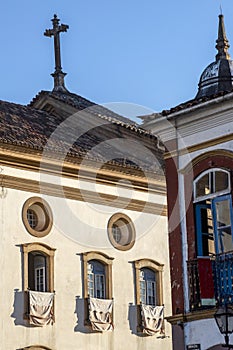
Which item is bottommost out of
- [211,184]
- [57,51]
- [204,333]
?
[204,333]

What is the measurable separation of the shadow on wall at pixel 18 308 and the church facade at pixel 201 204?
6778mm

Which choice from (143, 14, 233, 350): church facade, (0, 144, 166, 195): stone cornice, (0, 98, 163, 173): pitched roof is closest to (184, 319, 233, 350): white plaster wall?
(143, 14, 233, 350): church facade

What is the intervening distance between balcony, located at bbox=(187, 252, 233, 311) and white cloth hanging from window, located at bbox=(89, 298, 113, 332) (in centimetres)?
819

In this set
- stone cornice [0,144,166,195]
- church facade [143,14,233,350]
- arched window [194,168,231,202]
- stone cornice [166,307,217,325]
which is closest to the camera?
stone cornice [166,307,217,325]

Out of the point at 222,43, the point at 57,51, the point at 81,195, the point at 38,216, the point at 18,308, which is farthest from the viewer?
the point at 57,51

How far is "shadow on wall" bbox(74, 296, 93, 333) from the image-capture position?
25.0 meters

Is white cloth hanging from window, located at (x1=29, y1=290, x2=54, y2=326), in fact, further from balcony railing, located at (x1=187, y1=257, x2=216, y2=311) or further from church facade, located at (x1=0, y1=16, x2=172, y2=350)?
balcony railing, located at (x1=187, y1=257, x2=216, y2=311)

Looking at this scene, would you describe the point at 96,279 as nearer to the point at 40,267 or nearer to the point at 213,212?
the point at 40,267

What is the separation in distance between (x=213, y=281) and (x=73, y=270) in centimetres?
875

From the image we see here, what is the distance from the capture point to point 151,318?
87.9 ft

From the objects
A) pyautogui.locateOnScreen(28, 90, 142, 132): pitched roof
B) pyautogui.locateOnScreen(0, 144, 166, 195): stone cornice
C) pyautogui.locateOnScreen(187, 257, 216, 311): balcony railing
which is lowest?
pyautogui.locateOnScreen(187, 257, 216, 311): balcony railing

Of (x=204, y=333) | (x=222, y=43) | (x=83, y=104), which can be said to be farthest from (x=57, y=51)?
(x=204, y=333)

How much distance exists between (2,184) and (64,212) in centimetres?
223

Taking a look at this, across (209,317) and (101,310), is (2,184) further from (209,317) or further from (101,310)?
(209,317)
